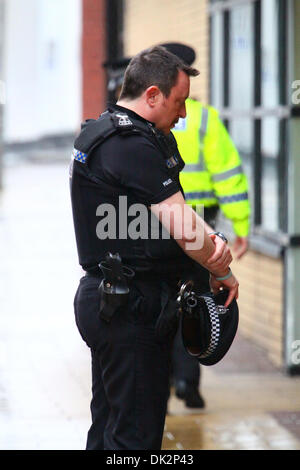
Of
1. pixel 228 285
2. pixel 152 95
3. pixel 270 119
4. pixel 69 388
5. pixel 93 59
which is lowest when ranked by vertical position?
pixel 69 388

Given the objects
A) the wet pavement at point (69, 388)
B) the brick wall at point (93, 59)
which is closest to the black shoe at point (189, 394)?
the wet pavement at point (69, 388)

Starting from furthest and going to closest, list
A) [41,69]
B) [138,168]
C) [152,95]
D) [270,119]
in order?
[41,69]
[270,119]
[152,95]
[138,168]

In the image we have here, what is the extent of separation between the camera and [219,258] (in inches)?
155

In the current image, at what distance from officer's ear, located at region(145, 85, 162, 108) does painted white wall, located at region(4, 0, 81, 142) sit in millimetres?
30101

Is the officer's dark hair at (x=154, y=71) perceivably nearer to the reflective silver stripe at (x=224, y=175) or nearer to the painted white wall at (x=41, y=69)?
the reflective silver stripe at (x=224, y=175)

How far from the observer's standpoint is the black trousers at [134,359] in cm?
400

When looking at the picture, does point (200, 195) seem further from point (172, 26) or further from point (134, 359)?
point (172, 26)

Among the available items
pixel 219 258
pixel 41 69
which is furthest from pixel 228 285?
pixel 41 69

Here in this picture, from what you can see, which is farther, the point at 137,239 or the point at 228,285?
the point at 228,285

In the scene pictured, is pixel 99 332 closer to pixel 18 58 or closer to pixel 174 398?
pixel 174 398

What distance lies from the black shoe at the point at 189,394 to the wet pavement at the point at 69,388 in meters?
0.05

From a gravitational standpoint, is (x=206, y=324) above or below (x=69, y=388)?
above

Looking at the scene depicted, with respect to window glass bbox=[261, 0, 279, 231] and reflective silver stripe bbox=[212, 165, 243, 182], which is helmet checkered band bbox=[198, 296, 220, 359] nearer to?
reflective silver stripe bbox=[212, 165, 243, 182]

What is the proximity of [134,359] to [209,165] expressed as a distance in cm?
205
